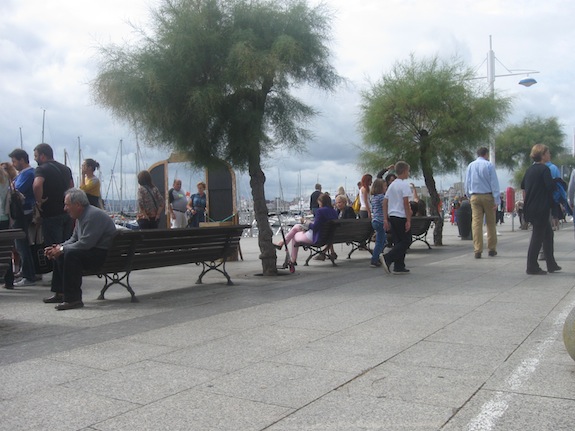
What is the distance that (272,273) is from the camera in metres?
11.9

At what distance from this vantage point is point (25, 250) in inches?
423

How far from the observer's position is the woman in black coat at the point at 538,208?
1067 centimetres

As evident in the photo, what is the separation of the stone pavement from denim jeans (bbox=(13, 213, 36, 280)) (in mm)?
1029

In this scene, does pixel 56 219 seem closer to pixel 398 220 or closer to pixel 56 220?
pixel 56 220

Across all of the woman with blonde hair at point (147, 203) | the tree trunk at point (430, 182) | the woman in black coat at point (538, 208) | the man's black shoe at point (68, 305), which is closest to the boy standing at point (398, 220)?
the woman in black coat at point (538, 208)

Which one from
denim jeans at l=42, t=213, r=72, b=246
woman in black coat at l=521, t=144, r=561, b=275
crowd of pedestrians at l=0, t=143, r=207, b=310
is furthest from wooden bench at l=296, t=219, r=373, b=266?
denim jeans at l=42, t=213, r=72, b=246

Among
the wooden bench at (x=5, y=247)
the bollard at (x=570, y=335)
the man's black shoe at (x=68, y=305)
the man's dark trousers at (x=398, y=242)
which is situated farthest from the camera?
the man's dark trousers at (x=398, y=242)

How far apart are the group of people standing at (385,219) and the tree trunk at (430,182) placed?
2.59 meters

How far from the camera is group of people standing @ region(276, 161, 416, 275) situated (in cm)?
1155

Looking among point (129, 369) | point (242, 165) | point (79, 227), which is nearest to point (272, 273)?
point (242, 165)

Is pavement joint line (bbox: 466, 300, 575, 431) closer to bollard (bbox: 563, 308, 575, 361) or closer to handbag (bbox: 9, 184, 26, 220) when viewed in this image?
bollard (bbox: 563, 308, 575, 361)

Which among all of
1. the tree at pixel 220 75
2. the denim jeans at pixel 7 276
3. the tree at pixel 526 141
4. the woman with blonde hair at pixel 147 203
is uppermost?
the tree at pixel 526 141

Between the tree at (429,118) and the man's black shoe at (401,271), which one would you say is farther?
the tree at (429,118)

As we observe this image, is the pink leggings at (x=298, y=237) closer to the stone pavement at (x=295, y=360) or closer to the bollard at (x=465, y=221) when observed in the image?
the stone pavement at (x=295, y=360)
